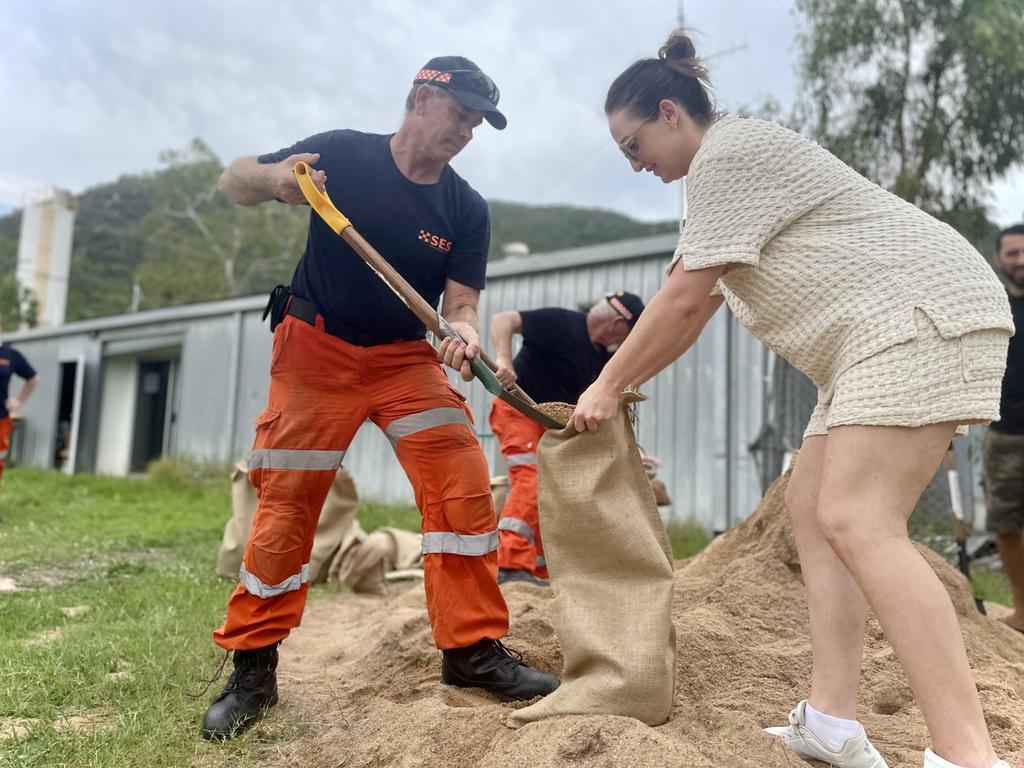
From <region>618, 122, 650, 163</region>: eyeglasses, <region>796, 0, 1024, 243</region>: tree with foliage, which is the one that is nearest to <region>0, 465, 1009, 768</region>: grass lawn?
<region>618, 122, 650, 163</region>: eyeglasses

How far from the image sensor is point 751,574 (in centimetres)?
331

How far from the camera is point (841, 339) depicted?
1789 millimetres

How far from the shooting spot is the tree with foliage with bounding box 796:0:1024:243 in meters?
9.67

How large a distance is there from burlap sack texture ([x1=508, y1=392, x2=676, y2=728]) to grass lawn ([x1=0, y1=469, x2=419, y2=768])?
0.92 meters

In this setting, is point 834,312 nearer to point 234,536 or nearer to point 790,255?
point 790,255

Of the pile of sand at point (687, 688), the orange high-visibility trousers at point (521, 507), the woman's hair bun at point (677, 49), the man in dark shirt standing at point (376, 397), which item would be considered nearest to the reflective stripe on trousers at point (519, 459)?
the orange high-visibility trousers at point (521, 507)

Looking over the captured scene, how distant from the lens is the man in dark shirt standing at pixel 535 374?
4484mm

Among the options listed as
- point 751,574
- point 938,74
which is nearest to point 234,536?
point 751,574

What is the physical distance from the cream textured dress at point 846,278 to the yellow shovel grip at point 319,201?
1014mm

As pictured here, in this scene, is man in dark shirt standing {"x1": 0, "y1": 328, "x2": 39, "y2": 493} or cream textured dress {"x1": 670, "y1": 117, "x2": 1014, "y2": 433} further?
man in dark shirt standing {"x1": 0, "y1": 328, "x2": 39, "y2": 493}

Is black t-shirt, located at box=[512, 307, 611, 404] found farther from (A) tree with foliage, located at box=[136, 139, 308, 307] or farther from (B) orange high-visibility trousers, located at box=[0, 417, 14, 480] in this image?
(A) tree with foliage, located at box=[136, 139, 308, 307]

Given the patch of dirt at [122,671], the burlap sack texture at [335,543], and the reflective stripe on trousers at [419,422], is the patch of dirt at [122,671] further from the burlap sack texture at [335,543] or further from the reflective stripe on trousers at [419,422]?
the burlap sack texture at [335,543]

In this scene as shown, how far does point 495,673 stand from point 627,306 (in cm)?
250

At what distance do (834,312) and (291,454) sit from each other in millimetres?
1622
